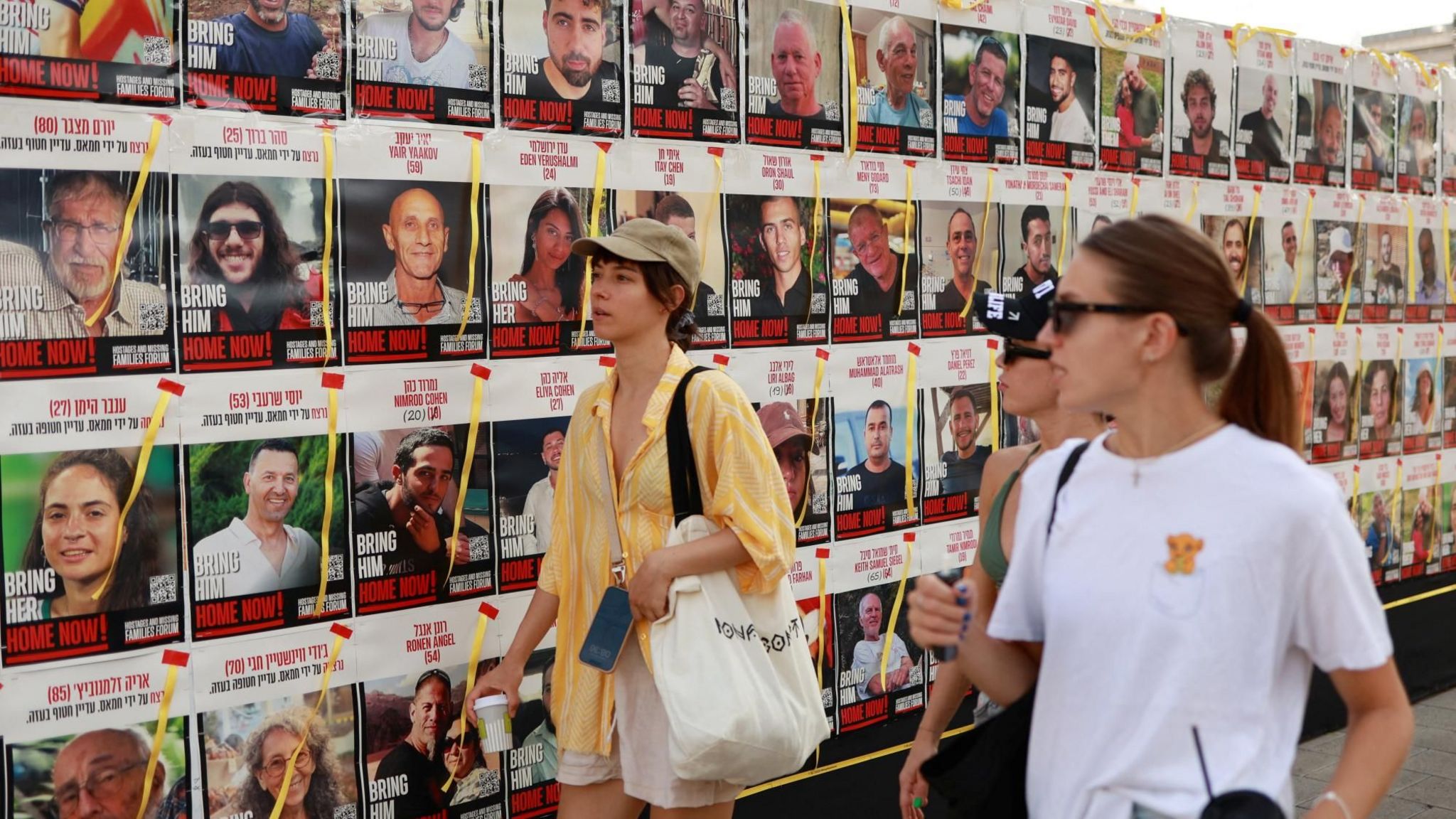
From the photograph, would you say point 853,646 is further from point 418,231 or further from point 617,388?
point 418,231

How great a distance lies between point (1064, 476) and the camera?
2.30 metres

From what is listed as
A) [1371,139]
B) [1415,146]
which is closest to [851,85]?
[1371,139]

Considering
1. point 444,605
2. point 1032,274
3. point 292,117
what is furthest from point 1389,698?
point 1032,274

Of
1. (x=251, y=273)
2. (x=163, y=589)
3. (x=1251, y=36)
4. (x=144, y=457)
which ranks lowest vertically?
(x=163, y=589)

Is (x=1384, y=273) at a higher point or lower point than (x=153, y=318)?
higher

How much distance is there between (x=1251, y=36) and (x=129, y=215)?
4.88 metres

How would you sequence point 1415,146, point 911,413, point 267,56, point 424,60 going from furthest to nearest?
1. point 1415,146
2. point 911,413
3. point 424,60
4. point 267,56

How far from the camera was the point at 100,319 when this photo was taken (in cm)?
329

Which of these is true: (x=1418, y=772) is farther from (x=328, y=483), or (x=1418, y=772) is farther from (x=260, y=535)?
(x=260, y=535)

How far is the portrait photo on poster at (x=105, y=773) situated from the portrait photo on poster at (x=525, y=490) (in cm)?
99

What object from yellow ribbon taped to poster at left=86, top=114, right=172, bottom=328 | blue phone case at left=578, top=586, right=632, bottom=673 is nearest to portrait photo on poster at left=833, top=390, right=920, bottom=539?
blue phone case at left=578, top=586, right=632, bottom=673

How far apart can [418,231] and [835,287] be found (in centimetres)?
157

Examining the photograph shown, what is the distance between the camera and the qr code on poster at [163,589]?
3387 mm

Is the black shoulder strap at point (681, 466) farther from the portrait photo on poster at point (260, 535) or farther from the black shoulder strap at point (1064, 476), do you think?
the black shoulder strap at point (1064, 476)
